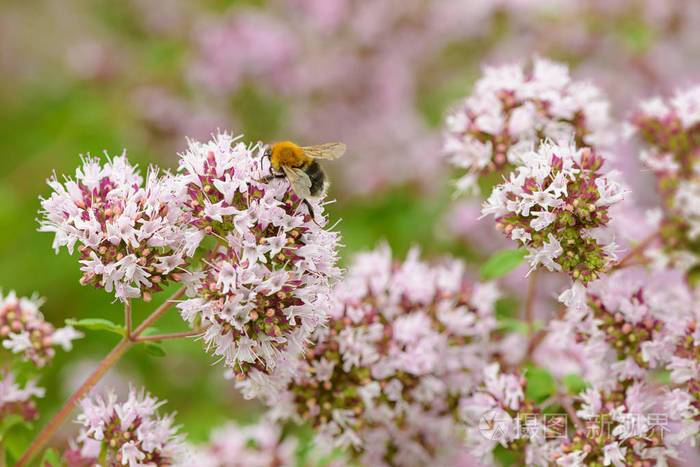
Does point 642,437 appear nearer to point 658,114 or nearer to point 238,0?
point 658,114

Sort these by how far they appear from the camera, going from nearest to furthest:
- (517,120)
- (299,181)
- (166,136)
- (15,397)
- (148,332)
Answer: (299,181) → (148,332) → (15,397) → (517,120) → (166,136)

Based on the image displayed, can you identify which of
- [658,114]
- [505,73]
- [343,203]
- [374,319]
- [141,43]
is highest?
[141,43]

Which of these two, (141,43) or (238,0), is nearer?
(238,0)

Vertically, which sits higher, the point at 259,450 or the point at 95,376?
the point at 259,450

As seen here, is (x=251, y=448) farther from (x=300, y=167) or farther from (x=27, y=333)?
(x=300, y=167)

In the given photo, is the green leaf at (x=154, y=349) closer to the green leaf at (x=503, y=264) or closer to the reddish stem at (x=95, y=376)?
the reddish stem at (x=95, y=376)

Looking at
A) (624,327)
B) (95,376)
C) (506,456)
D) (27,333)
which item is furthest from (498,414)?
(27,333)

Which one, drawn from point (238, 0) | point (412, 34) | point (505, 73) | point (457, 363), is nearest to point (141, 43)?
point (238, 0)
